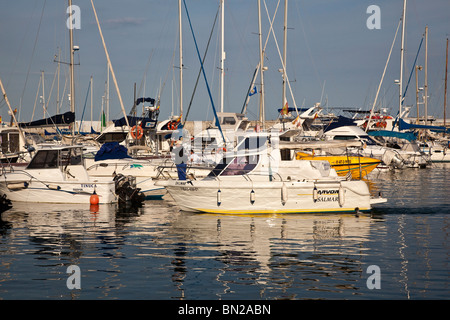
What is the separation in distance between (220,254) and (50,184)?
12.3m

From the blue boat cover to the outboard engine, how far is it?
350 cm

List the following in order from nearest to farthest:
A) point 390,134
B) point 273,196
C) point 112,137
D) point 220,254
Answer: point 220,254 → point 273,196 → point 112,137 → point 390,134

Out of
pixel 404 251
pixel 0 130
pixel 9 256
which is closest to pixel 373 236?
pixel 404 251

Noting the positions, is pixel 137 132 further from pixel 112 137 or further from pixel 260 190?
pixel 260 190

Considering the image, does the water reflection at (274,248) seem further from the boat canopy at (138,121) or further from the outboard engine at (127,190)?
the boat canopy at (138,121)

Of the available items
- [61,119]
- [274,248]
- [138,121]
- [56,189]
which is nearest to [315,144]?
[274,248]

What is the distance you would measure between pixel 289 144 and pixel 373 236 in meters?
7.17

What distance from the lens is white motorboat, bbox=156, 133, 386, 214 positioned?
20.7 meters

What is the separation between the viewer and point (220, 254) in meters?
15.1

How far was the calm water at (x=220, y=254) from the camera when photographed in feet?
38.7

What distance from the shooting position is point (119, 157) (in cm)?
2970

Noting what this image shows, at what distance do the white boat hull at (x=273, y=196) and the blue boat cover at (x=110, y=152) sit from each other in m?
8.95

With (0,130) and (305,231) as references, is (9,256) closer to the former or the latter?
(305,231)
